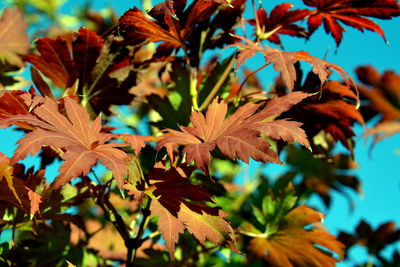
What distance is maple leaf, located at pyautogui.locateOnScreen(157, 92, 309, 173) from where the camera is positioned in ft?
2.49

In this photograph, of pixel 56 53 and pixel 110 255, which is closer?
pixel 56 53

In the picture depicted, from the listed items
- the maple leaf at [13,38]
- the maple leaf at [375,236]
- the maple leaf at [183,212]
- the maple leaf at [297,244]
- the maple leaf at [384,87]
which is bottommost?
the maple leaf at [375,236]

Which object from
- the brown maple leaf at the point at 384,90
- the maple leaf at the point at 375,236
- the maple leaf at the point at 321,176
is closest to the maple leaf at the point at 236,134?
the maple leaf at the point at 321,176

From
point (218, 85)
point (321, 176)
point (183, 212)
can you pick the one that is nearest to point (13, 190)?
point (183, 212)

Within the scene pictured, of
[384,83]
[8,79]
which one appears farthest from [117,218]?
[384,83]

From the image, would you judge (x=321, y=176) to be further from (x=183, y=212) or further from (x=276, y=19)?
(x=183, y=212)

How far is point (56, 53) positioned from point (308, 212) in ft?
2.63

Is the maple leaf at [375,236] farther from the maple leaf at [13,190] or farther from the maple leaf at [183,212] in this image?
the maple leaf at [13,190]

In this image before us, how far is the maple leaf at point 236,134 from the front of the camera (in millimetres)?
760

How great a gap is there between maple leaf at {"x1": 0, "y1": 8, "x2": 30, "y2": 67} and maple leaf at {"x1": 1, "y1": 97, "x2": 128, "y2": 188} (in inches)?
20.0

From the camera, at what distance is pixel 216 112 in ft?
3.01

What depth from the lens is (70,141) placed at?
0.79 metres

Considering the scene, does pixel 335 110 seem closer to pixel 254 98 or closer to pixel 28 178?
pixel 254 98

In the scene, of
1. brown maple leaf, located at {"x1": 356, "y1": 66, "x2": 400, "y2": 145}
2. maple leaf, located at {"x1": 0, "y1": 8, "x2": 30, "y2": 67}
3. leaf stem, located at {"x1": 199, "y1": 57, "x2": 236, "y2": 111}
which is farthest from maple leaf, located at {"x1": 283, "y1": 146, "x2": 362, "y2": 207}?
maple leaf, located at {"x1": 0, "y1": 8, "x2": 30, "y2": 67}
